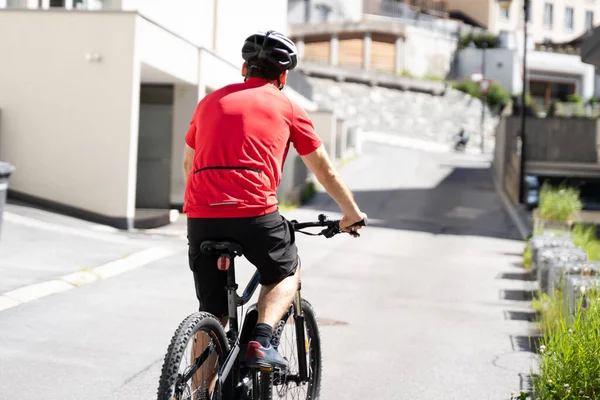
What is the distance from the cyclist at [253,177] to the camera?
173 inches

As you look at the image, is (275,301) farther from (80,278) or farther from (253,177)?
(80,278)

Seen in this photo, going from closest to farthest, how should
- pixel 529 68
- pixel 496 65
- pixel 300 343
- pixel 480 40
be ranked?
1. pixel 300 343
2. pixel 496 65
3. pixel 480 40
4. pixel 529 68

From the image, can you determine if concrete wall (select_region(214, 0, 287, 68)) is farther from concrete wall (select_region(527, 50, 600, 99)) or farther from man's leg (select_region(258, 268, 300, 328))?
concrete wall (select_region(527, 50, 600, 99))

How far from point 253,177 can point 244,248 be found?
31 centimetres

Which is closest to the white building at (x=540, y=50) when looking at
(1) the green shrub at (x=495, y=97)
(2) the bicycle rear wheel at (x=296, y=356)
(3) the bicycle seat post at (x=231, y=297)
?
(1) the green shrub at (x=495, y=97)

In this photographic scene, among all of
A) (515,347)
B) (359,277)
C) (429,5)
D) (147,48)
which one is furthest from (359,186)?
(429,5)

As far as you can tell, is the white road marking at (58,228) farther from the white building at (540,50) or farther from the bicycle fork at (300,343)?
the white building at (540,50)

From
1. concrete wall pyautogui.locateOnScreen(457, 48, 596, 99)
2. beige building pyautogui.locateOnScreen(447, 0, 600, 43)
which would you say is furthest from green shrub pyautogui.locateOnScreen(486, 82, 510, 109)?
beige building pyautogui.locateOnScreen(447, 0, 600, 43)

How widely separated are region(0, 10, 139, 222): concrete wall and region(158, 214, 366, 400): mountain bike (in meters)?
12.9

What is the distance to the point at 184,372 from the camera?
13.2 ft

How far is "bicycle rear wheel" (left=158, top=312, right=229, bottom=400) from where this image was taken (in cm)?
388

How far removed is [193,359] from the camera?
4129 mm

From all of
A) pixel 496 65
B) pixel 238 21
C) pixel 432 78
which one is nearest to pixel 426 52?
pixel 432 78

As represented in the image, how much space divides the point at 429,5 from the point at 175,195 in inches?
2379
